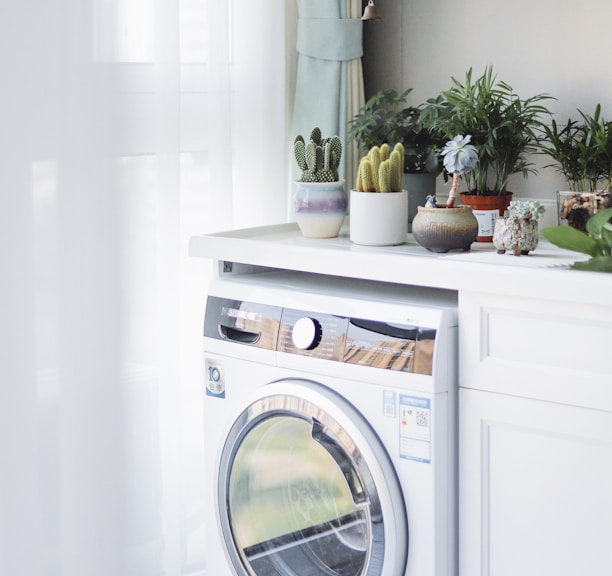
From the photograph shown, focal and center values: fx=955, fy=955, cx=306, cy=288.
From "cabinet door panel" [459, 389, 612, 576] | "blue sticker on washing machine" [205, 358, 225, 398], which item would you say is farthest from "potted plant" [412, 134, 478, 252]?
"blue sticker on washing machine" [205, 358, 225, 398]

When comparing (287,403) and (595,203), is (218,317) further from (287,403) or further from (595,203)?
(595,203)

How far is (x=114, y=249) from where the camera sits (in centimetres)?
213

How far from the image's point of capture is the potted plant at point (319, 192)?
2152mm

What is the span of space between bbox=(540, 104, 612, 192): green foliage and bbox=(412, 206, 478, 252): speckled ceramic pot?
1.06 feet

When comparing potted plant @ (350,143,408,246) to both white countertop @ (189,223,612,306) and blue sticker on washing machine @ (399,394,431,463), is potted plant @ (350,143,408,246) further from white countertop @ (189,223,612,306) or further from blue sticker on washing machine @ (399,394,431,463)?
blue sticker on washing machine @ (399,394,431,463)

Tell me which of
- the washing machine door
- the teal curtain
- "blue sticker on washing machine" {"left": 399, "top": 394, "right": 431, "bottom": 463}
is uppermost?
the teal curtain

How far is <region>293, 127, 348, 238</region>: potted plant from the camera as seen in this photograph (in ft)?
7.06

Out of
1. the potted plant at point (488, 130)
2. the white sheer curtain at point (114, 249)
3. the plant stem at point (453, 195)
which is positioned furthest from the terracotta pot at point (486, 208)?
the white sheer curtain at point (114, 249)

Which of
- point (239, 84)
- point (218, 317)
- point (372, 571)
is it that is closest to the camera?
point (372, 571)

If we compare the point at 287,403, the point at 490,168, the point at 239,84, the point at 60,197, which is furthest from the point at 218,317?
the point at 490,168

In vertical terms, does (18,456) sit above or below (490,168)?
below

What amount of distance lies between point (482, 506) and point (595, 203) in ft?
2.21

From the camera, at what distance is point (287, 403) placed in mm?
1962

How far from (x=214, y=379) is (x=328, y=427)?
1.18ft
